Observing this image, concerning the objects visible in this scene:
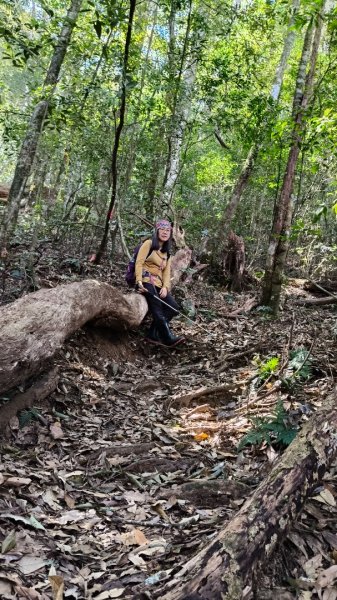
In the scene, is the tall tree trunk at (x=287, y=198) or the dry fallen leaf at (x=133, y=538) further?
the tall tree trunk at (x=287, y=198)

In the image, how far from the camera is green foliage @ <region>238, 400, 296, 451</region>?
386 cm

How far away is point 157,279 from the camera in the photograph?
782 cm

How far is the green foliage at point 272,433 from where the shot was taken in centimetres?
386

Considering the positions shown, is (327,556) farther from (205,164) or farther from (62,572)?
(205,164)

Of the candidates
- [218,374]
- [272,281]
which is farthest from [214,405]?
[272,281]

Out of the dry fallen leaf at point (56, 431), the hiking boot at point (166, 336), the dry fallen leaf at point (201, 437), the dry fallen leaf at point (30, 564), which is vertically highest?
the hiking boot at point (166, 336)

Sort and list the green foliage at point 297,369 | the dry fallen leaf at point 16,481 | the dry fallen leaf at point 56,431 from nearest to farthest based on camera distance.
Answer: the dry fallen leaf at point 16,481
the dry fallen leaf at point 56,431
the green foliage at point 297,369

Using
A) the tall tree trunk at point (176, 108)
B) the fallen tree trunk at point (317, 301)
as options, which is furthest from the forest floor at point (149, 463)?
the tall tree trunk at point (176, 108)

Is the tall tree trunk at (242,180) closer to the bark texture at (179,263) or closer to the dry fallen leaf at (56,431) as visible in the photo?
the bark texture at (179,263)

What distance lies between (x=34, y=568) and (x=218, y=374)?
4.05 m

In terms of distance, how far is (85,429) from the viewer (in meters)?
4.67

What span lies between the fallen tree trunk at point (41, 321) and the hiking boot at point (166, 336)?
1.13m

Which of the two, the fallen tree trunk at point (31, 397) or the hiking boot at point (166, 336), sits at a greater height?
the hiking boot at point (166, 336)

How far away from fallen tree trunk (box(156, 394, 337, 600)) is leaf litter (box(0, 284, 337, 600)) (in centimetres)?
19
